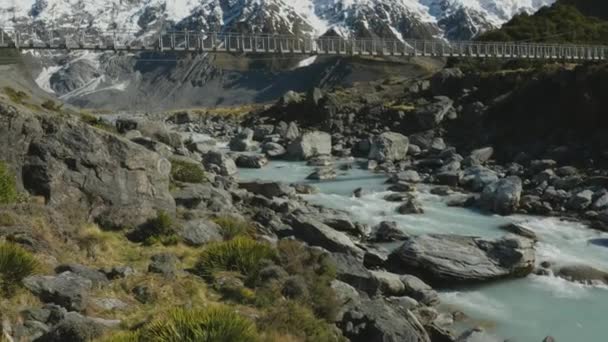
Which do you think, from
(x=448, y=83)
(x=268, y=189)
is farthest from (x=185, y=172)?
(x=448, y=83)

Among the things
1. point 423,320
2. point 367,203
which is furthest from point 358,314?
point 367,203

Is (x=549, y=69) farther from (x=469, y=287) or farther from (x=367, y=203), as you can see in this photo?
(x=469, y=287)

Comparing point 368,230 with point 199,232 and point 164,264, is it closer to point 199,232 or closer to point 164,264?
point 199,232

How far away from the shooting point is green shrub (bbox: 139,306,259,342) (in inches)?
316

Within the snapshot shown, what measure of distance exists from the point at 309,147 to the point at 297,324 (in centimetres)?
3642

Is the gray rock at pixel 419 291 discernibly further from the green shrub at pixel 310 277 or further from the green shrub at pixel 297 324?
the green shrub at pixel 297 324

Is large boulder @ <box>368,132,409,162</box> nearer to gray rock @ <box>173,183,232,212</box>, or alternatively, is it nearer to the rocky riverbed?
the rocky riverbed

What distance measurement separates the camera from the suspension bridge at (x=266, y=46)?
45.0 m

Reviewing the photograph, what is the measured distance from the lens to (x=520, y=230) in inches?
860

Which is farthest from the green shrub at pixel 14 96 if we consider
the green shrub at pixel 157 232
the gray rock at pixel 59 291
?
the gray rock at pixel 59 291

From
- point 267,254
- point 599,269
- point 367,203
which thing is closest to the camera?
point 267,254

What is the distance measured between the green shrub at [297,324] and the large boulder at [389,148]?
31.8 m

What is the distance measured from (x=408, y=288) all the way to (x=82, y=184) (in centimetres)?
807

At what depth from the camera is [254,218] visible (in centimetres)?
1928
